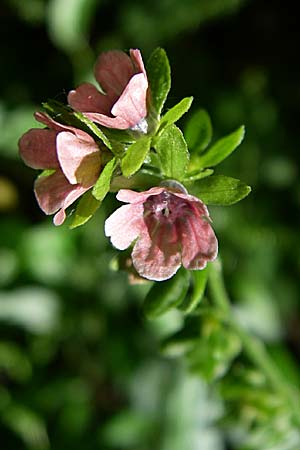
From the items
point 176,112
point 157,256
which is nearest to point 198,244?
point 157,256

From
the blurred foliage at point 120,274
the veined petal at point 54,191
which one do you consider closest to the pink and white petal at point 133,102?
the veined petal at point 54,191

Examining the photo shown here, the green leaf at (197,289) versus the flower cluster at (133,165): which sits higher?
the flower cluster at (133,165)

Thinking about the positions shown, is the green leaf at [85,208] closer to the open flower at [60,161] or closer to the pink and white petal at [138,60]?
the open flower at [60,161]

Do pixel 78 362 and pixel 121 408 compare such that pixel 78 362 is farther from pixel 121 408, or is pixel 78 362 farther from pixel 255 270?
pixel 255 270

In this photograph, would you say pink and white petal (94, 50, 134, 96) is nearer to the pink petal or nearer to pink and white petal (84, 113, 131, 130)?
pink and white petal (84, 113, 131, 130)

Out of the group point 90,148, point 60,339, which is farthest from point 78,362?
point 90,148

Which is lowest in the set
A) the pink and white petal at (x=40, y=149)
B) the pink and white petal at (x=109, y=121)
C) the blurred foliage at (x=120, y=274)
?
the blurred foliage at (x=120, y=274)

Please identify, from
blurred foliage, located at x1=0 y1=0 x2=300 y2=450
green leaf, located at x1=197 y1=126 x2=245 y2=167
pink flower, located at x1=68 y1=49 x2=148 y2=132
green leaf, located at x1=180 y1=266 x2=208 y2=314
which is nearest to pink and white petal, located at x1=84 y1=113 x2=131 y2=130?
pink flower, located at x1=68 y1=49 x2=148 y2=132

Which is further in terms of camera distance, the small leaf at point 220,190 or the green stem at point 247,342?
the green stem at point 247,342
